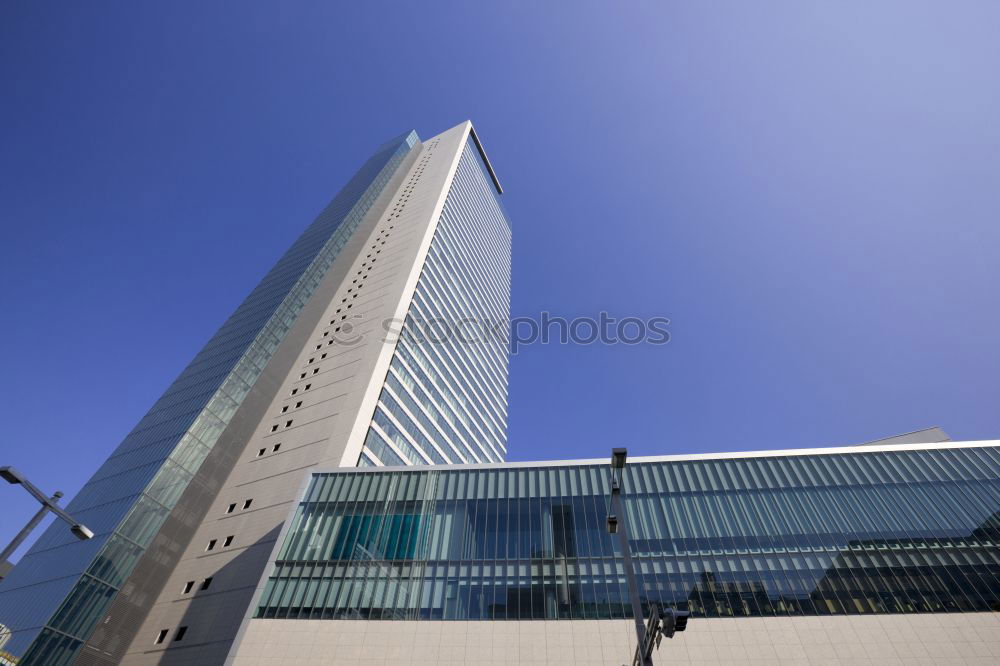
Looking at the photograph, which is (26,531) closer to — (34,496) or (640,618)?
(34,496)

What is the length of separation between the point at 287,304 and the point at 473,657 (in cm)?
5725

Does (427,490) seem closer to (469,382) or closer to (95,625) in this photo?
(95,625)

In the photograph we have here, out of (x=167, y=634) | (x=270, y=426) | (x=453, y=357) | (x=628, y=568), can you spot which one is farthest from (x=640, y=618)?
(x=453, y=357)

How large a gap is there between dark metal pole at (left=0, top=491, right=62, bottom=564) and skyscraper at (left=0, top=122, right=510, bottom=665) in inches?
1007

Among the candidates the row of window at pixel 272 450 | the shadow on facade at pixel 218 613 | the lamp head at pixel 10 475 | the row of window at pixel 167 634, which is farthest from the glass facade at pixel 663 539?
the lamp head at pixel 10 475

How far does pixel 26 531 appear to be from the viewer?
17203 mm

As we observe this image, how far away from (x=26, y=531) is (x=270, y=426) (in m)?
43.0

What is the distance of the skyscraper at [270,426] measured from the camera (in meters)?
42.4

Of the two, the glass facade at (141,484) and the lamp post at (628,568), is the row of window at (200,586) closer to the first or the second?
the glass facade at (141,484)

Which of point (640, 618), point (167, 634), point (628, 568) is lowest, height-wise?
point (640, 618)

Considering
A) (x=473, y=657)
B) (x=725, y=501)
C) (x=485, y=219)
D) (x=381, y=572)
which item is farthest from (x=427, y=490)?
(x=485, y=219)

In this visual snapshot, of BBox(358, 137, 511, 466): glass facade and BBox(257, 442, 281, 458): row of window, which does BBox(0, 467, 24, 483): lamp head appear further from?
BBox(257, 442, 281, 458): row of window

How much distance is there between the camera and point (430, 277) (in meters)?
76.6

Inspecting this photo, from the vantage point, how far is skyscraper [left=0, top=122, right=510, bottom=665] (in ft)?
139
